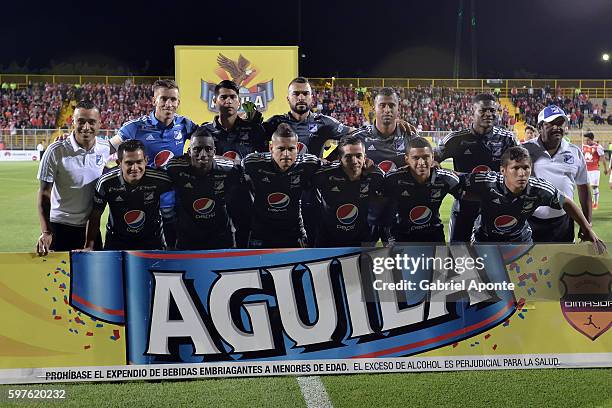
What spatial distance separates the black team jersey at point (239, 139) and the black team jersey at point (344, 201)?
75 centimetres

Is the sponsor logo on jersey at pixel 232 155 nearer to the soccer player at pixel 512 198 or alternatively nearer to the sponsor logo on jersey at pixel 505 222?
the soccer player at pixel 512 198

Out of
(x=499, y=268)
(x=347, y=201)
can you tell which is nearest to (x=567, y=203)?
(x=499, y=268)

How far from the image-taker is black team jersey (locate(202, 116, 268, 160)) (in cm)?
541

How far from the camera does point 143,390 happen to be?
13.4 ft

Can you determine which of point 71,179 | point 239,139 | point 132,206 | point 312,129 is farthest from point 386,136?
point 71,179

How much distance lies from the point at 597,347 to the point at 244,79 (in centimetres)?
1041

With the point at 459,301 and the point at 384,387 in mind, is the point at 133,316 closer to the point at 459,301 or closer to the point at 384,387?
the point at 384,387

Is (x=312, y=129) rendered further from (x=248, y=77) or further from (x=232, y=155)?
(x=248, y=77)

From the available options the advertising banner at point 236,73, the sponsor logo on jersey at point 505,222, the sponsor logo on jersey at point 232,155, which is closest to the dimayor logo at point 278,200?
the sponsor logo on jersey at point 232,155

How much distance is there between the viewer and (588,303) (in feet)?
14.6

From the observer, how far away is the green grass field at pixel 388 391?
3857mm

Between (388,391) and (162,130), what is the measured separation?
294 cm

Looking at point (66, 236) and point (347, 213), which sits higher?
point (347, 213)

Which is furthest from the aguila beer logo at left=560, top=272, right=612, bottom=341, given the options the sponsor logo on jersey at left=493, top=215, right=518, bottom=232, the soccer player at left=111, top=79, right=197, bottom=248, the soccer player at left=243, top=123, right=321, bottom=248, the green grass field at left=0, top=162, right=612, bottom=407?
the soccer player at left=111, top=79, right=197, bottom=248
